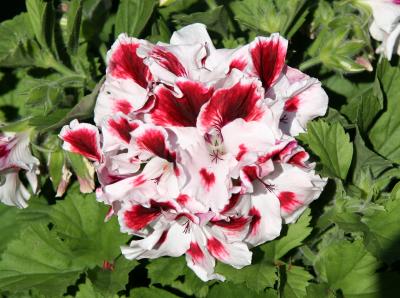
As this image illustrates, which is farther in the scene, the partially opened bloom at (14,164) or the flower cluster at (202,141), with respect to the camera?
the partially opened bloom at (14,164)

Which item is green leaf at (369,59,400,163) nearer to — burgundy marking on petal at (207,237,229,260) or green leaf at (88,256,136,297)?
burgundy marking on petal at (207,237,229,260)

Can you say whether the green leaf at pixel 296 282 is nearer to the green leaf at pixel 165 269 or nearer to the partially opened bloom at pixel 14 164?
the green leaf at pixel 165 269

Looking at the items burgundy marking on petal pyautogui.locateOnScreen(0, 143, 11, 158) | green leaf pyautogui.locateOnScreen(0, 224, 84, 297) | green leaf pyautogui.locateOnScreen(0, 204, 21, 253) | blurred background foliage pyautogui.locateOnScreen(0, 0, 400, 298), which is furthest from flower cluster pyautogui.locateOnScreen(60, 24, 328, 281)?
green leaf pyautogui.locateOnScreen(0, 204, 21, 253)

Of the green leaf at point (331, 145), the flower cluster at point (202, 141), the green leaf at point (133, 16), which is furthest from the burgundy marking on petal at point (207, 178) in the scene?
the green leaf at point (133, 16)

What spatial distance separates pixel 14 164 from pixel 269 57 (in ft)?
1.78

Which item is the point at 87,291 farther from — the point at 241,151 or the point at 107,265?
the point at 241,151

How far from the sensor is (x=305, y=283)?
4.18ft

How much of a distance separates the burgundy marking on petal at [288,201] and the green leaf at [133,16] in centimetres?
46

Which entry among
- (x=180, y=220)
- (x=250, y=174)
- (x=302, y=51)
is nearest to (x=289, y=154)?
(x=250, y=174)

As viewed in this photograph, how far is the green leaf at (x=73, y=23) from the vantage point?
125cm

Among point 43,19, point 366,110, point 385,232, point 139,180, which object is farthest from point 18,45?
point 385,232

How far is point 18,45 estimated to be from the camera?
1308mm

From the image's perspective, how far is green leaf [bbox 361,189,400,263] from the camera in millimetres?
1148

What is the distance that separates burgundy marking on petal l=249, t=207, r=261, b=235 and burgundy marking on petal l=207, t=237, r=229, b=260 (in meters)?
0.06
